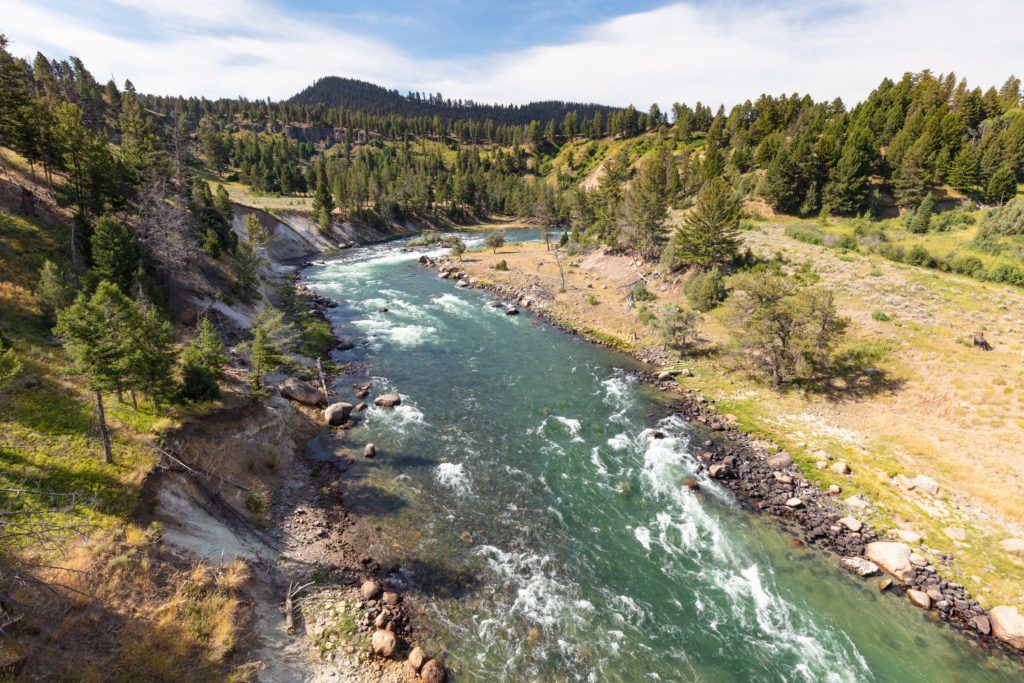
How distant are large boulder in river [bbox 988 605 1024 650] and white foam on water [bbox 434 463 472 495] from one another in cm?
2638

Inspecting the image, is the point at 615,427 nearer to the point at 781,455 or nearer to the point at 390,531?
the point at 781,455

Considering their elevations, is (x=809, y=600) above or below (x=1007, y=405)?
below

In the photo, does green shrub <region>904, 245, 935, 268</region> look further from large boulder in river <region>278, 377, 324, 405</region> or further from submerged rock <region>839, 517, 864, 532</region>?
large boulder in river <region>278, 377, 324, 405</region>

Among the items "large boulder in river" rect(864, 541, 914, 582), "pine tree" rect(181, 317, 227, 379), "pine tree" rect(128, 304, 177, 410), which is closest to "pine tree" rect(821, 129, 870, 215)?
"large boulder in river" rect(864, 541, 914, 582)

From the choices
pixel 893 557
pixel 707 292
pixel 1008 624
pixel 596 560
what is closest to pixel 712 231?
pixel 707 292

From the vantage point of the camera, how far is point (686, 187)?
121625 millimetres

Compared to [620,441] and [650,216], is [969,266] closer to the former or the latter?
[650,216]

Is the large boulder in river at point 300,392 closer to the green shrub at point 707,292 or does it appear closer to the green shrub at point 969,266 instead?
the green shrub at point 707,292

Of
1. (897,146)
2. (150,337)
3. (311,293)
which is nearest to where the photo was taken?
(150,337)

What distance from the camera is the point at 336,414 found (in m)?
32.3

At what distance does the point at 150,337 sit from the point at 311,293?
44532mm

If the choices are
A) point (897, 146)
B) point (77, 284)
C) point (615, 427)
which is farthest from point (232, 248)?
point (897, 146)

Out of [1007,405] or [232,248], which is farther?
[232,248]

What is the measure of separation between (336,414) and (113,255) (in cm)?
2217
